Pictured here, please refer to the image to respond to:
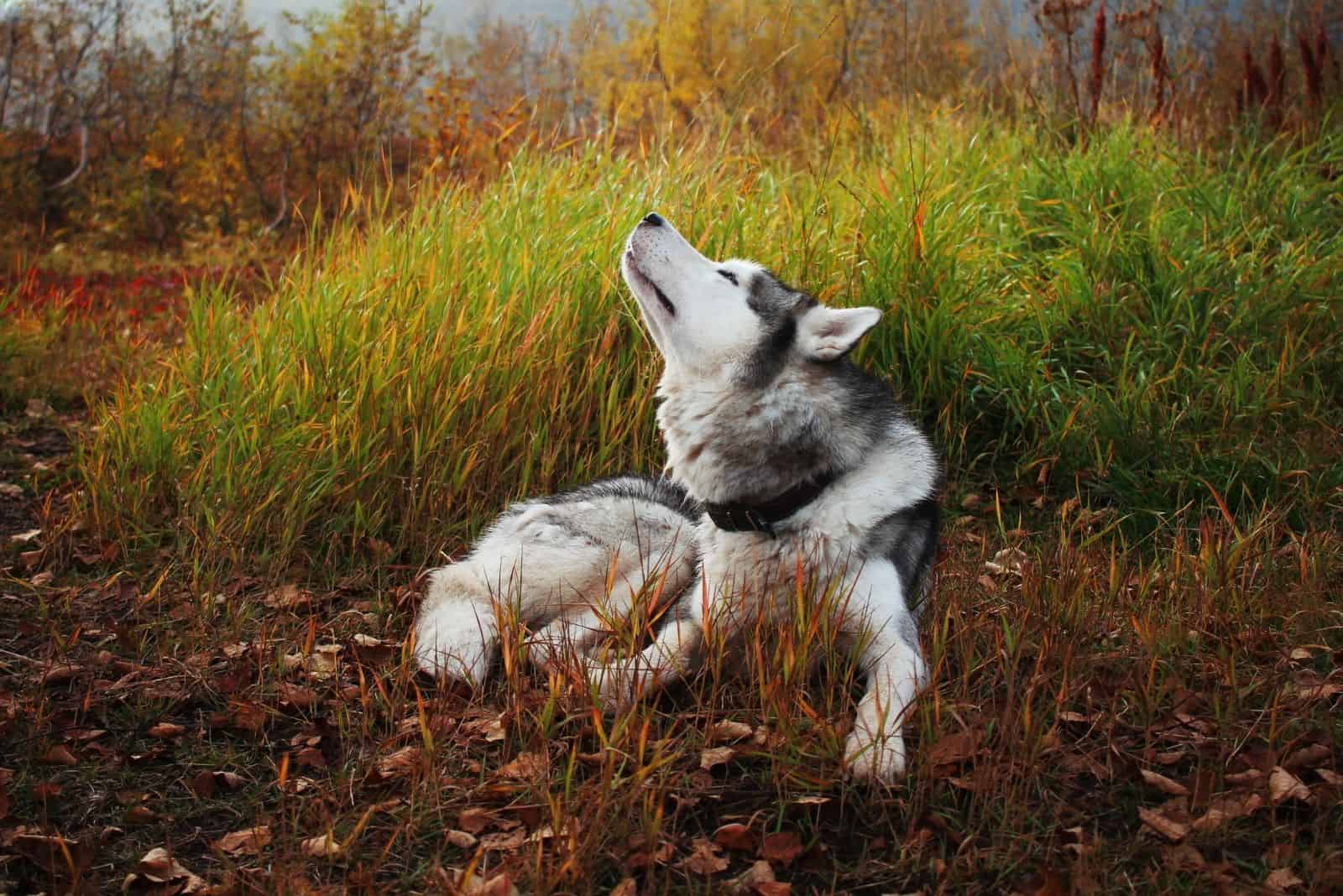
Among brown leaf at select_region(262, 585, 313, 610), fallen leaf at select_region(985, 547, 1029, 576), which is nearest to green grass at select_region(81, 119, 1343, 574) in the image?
brown leaf at select_region(262, 585, 313, 610)

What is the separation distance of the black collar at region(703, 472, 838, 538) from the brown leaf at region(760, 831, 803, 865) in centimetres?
97

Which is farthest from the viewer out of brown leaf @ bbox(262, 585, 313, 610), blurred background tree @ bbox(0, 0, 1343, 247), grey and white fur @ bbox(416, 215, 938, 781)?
blurred background tree @ bbox(0, 0, 1343, 247)

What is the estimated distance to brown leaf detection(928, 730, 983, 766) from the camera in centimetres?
270

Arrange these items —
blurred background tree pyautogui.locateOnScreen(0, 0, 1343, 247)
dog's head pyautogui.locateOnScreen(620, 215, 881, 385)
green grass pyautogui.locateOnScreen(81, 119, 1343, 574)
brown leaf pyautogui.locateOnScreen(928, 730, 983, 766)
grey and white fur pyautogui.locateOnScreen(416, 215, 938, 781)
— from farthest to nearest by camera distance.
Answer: blurred background tree pyautogui.locateOnScreen(0, 0, 1343, 247), green grass pyautogui.locateOnScreen(81, 119, 1343, 574), dog's head pyautogui.locateOnScreen(620, 215, 881, 385), grey and white fur pyautogui.locateOnScreen(416, 215, 938, 781), brown leaf pyautogui.locateOnScreen(928, 730, 983, 766)

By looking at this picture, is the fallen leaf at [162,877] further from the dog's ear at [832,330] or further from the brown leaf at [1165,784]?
the brown leaf at [1165,784]

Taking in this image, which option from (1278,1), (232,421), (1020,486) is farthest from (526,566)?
(1278,1)

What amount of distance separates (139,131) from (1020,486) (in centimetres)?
1208

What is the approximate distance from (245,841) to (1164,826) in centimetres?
221

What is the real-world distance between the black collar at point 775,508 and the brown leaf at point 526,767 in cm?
92

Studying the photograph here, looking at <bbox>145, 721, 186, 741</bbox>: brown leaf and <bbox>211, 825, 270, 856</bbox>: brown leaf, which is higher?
<bbox>211, 825, 270, 856</bbox>: brown leaf

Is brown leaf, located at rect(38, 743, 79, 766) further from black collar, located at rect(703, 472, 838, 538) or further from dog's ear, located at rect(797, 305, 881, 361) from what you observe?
dog's ear, located at rect(797, 305, 881, 361)

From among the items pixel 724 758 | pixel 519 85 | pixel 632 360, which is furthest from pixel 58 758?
pixel 519 85

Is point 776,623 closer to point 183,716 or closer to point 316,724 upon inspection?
point 316,724

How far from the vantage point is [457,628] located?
3.38 m
